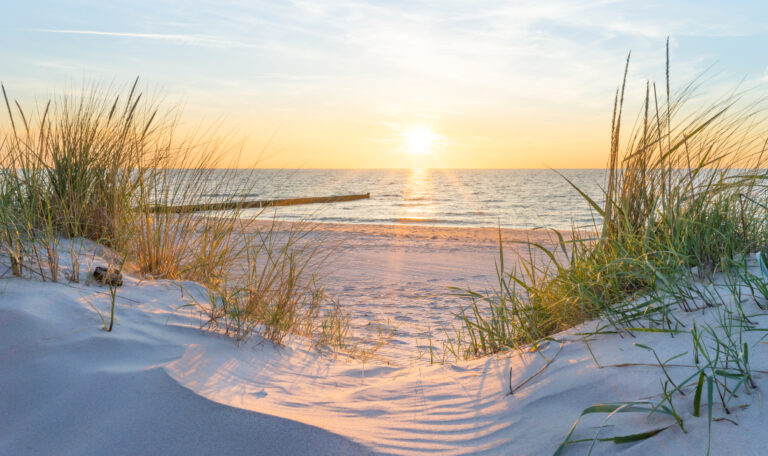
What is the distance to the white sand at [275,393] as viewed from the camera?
1416mm

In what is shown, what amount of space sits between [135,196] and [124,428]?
263 cm

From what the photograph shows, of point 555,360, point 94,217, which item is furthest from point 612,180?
point 94,217

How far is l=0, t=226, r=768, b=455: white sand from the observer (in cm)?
142

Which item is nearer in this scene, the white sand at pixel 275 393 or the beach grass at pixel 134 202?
the white sand at pixel 275 393

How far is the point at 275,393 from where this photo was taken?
75.5 inches

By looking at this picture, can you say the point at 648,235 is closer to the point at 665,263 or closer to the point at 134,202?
the point at 665,263

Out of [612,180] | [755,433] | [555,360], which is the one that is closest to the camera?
[755,433]

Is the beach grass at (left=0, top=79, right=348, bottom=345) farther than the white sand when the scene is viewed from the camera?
Yes

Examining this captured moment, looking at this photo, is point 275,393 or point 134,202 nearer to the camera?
point 275,393

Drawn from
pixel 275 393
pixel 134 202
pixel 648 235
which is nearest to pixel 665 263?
pixel 648 235

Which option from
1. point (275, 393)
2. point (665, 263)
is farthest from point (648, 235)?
point (275, 393)

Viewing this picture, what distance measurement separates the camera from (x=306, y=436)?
1.49m

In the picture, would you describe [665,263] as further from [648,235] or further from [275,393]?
[275,393]

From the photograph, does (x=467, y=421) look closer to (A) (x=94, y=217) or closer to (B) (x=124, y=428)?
(B) (x=124, y=428)
